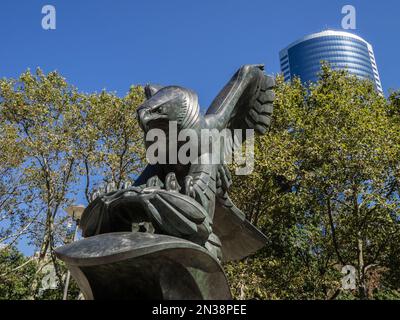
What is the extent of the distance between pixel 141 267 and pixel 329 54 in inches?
2155

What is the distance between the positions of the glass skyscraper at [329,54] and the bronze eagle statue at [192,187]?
4311 centimetres

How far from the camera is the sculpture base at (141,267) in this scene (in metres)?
2.91

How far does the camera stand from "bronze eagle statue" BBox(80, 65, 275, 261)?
132 inches

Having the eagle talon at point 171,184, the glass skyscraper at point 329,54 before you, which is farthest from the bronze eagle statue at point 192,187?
the glass skyscraper at point 329,54

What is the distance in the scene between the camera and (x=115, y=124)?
13766 mm

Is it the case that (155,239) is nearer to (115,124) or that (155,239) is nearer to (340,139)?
(340,139)

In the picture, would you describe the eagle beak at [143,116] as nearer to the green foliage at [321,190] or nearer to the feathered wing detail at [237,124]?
the feathered wing detail at [237,124]

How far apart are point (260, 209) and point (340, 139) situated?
3.42 meters

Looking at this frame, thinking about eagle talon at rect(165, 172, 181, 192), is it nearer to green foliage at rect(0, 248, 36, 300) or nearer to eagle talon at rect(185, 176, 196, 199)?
eagle talon at rect(185, 176, 196, 199)

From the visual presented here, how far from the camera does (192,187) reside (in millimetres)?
3703

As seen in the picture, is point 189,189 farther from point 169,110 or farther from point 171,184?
point 169,110

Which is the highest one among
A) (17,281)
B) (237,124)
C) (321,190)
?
(321,190)

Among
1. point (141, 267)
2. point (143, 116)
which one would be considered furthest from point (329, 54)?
point (141, 267)
